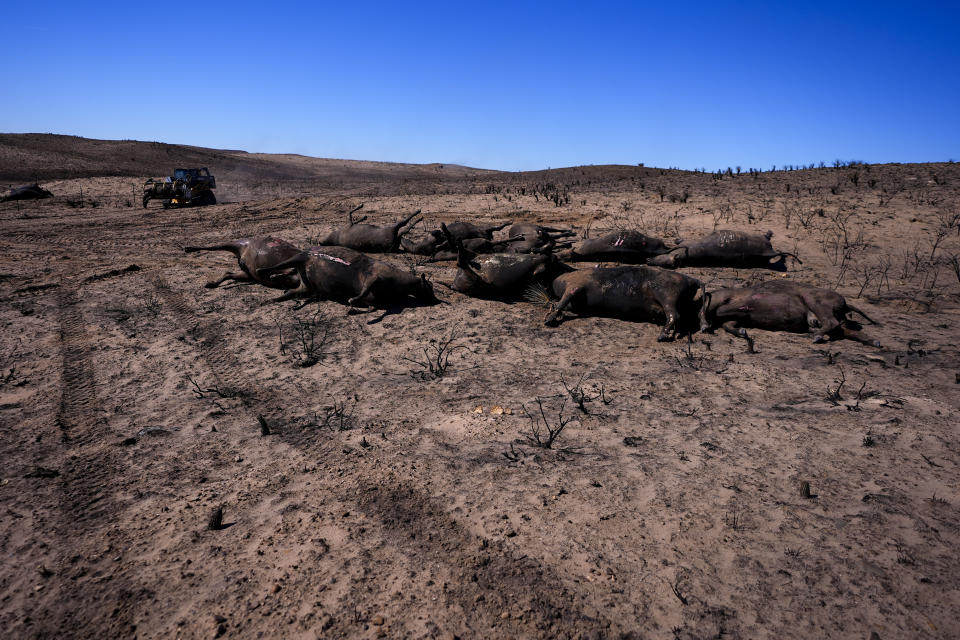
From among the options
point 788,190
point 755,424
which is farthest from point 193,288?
point 788,190

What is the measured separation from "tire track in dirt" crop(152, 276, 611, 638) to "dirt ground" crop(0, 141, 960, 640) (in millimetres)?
13

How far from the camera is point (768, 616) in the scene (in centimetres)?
221

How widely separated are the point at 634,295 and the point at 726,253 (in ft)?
9.98

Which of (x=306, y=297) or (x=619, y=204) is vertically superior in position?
(x=619, y=204)

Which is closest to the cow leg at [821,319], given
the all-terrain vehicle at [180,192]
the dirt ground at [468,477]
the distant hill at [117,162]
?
the dirt ground at [468,477]

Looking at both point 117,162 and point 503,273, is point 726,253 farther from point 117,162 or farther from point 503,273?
point 117,162

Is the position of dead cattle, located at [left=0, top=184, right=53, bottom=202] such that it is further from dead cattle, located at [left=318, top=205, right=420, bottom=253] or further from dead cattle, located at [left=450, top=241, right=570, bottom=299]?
dead cattle, located at [left=450, top=241, right=570, bottom=299]

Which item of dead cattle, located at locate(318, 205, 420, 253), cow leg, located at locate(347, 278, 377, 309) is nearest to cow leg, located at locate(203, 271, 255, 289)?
cow leg, located at locate(347, 278, 377, 309)

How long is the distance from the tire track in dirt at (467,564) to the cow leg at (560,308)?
3.48 m

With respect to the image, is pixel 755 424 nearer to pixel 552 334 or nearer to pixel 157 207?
pixel 552 334

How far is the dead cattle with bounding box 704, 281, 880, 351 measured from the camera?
569 centimetres

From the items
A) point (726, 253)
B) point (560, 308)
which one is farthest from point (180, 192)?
point (726, 253)

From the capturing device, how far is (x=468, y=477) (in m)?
3.25

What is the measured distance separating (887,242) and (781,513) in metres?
9.05
